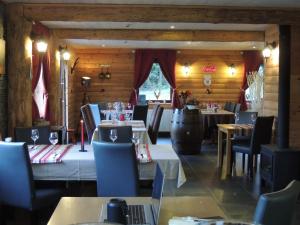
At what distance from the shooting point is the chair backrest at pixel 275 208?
1600 millimetres

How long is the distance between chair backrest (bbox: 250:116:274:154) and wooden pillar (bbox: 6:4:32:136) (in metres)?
3.34

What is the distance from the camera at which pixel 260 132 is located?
644 cm

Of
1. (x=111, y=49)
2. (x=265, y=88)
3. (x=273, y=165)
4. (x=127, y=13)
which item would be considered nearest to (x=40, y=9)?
(x=127, y=13)

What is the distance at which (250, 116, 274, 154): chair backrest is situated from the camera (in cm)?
636

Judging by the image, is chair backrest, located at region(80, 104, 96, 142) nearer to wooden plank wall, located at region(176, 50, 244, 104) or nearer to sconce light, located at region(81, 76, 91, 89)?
sconce light, located at region(81, 76, 91, 89)

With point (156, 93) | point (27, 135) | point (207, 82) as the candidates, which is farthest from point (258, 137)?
point (156, 93)

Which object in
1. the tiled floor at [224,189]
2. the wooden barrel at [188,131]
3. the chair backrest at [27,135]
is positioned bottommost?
the tiled floor at [224,189]

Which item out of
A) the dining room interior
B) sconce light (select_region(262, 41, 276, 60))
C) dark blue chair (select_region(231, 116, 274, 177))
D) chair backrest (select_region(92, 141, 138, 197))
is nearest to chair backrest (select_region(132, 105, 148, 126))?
the dining room interior

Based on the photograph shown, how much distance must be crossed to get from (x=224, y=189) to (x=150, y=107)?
661cm

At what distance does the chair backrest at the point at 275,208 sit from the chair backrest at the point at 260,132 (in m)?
4.77

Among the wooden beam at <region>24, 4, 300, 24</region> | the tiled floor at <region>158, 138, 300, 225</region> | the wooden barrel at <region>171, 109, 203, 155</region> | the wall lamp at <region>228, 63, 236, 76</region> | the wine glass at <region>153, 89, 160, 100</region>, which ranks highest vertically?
the wooden beam at <region>24, 4, 300, 24</region>

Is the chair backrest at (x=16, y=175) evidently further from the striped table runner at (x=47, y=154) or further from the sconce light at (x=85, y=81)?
the sconce light at (x=85, y=81)

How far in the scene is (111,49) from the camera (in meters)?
12.0

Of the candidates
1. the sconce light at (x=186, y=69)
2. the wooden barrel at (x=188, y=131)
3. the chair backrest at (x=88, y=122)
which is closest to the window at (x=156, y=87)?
the sconce light at (x=186, y=69)
